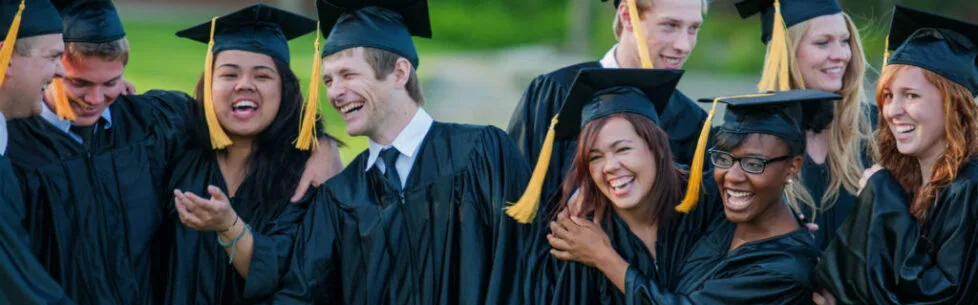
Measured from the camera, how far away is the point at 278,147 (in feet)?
17.7

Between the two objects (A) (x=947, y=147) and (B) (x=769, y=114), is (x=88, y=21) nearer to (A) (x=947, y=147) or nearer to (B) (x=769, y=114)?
(B) (x=769, y=114)

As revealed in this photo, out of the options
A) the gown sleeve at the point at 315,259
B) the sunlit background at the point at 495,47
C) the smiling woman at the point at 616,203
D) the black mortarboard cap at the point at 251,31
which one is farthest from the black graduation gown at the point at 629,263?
the sunlit background at the point at 495,47

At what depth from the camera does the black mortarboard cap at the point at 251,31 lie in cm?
541

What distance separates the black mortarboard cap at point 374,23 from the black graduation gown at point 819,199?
1.65m

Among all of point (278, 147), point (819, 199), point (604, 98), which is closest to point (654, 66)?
point (819, 199)

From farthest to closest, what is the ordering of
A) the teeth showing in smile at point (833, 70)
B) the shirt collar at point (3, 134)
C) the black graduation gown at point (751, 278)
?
the teeth showing in smile at point (833, 70)
the shirt collar at point (3, 134)
the black graduation gown at point (751, 278)

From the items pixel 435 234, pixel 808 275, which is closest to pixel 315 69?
pixel 435 234

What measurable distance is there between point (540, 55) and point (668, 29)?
45.4 ft

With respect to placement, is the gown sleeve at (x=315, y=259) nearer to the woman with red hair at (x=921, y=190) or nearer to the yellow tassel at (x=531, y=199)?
the yellow tassel at (x=531, y=199)

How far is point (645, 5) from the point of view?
5879 millimetres

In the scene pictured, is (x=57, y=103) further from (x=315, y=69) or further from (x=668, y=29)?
(x=668, y=29)

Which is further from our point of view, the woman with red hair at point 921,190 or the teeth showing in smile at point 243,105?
the teeth showing in smile at point 243,105

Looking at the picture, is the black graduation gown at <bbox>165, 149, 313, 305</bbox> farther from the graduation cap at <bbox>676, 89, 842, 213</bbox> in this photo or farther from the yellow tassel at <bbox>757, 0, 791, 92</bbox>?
the yellow tassel at <bbox>757, 0, 791, 92</bbox>

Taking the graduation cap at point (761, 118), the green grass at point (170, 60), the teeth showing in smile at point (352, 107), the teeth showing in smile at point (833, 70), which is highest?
the teeth showing in smile at point (833, 70)
